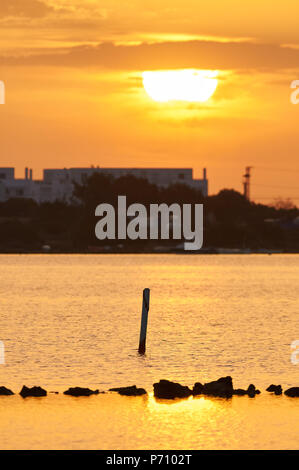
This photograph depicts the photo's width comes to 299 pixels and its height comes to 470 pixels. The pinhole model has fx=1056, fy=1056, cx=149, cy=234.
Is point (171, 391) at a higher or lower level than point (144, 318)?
lower

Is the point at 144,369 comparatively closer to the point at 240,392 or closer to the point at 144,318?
the point at 144,318

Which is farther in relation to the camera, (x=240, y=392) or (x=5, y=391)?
(x=240, y=392)

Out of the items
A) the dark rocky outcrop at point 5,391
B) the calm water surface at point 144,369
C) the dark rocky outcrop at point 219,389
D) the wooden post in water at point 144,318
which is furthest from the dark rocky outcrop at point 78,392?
the wooden post in water at point 144,318

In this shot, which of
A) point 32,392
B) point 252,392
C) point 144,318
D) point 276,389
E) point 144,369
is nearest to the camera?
point 32,392

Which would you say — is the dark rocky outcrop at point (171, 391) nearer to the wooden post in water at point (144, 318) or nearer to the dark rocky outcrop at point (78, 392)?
the dark rocky outcrop at point (78, 392)

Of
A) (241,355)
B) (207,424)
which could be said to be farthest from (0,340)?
(207,424)

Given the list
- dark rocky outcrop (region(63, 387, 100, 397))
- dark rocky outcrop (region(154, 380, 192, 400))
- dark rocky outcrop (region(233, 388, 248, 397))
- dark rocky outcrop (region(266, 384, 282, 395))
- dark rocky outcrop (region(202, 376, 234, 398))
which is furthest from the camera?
dark rocky outcrop (region(266, 384, 282, 395))

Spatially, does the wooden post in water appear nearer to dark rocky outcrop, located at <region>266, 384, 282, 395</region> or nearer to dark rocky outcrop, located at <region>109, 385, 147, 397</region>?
dark rocky outcrop, located at <region>109, 385, 147, 397</region>

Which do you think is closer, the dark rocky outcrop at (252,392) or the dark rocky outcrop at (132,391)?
the dark rocky outcrop at (252,392)

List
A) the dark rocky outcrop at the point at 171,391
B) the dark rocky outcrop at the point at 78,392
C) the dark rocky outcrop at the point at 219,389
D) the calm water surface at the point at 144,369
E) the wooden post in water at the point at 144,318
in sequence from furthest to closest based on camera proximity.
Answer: the wooden post in water at the point at 144,318
the dark rocky outcrop at the point at 78,392
the dark rocky outcrop at the point at 219,389
the dark rocky outcrop at the point at 171,391
the calm water surface at the point at 144,369

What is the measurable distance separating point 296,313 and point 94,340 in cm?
3541

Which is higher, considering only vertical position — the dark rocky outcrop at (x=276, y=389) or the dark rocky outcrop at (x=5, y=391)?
the dark rocky outcrop at (x=276, y=389)

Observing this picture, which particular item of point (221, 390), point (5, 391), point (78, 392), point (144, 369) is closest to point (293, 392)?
point (221, 390)

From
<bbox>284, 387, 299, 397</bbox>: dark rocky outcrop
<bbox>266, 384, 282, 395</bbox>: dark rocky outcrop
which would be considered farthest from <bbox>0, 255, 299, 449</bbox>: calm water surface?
<bbox>266, 384, 282, 395</bbox>: dark rocky outcrop
